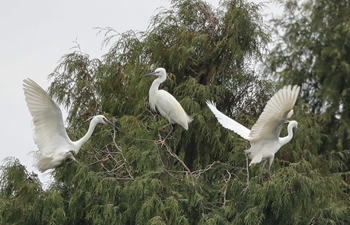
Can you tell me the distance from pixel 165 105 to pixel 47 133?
1.32 metres

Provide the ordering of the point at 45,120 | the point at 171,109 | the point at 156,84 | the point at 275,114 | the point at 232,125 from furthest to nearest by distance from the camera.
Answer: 1. the point at 156,84
2. the point at 171,109
3. the point at 232,125
4. the point at 45,120
5. the point at 275,114

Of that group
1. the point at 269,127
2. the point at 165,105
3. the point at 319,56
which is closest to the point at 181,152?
the point at 165,105

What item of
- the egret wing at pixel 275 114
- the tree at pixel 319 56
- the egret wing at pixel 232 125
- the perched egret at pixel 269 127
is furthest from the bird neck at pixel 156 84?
the tree at pixel 319 56

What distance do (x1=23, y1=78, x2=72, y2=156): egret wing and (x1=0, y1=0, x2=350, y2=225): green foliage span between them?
0.63 feet

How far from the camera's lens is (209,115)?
938 centimetres

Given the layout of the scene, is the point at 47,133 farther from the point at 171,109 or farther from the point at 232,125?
the point at 232,125

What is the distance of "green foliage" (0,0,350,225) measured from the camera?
7358 mm

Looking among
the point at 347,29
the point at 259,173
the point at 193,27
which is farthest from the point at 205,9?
the point at 347,29

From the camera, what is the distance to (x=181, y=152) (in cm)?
928

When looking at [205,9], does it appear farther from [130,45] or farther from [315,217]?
[315,217]

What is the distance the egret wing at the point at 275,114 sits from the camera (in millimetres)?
7414

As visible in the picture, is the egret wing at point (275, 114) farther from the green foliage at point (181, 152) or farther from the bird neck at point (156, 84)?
the bird neck at point (156, 84)

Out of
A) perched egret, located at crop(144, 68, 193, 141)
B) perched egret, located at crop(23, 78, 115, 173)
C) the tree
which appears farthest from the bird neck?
the tree

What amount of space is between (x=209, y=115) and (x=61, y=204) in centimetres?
228
